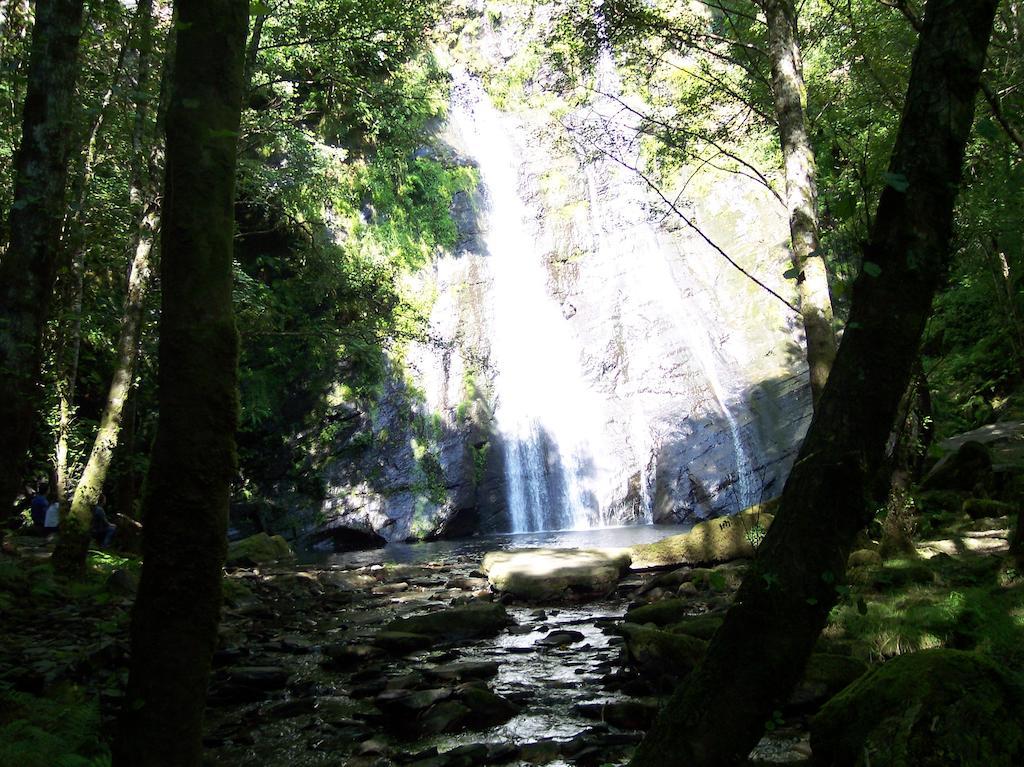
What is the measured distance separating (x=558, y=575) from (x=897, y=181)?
8.33 meters

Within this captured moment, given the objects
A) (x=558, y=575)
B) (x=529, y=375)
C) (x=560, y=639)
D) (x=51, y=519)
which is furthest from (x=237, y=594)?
(x=529, y=375)

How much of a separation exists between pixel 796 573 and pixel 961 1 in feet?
6.07

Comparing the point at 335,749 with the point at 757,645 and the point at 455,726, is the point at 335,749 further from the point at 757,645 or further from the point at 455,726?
the point at 757,645

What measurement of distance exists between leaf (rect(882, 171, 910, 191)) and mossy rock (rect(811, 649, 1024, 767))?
6.62 ft

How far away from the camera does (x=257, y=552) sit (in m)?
14.3

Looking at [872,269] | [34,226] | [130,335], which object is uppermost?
[130,335]

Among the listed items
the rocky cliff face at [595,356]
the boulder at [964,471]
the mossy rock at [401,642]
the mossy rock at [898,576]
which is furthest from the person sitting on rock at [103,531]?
the boulder at [964,471]

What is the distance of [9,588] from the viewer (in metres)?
6.18

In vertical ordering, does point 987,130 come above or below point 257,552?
above

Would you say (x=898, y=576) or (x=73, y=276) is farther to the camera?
(x=73, y=276)

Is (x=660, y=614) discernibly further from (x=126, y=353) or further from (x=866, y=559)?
(x=126, y=353)

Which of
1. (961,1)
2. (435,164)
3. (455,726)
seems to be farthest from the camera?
(435,164)

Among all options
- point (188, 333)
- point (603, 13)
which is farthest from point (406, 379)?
point (188, 333)

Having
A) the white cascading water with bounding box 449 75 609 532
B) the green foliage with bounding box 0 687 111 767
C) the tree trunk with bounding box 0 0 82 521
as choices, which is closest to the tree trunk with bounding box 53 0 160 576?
the tree trunk with bounding box 0 0 82 521
